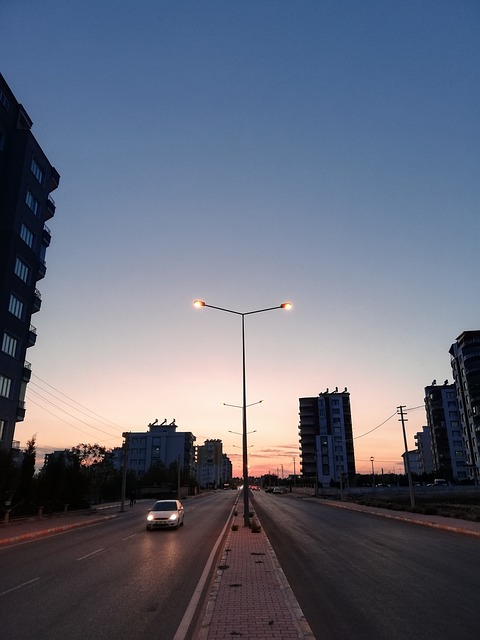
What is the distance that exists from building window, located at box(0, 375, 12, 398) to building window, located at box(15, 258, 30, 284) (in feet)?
32.7

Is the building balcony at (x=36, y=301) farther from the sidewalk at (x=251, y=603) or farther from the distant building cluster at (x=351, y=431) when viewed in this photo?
the distant building cluster at (x=351, y=431)

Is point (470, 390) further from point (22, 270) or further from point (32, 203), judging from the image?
point (32, 203)

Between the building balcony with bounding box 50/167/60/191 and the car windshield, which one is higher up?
the building balcony with bounding box 50/167/60/191

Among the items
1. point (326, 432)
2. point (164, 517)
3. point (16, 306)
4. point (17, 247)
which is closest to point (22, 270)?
point (17, 247)

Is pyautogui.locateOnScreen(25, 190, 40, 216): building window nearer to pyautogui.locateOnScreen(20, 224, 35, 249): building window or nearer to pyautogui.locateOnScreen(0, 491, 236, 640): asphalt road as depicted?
pyautogui.locateOnScreen(20, 224, 35, 249): building window

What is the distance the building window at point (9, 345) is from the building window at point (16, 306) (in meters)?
2.41

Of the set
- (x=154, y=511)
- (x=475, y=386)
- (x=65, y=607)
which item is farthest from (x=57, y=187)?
(x=475, y=386)

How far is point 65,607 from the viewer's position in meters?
8.46

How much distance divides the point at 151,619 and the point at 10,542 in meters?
15.3

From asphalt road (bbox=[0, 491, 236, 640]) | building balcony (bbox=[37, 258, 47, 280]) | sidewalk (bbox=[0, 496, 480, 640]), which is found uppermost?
building balcony (bbox=[37, 258, 47, 280])

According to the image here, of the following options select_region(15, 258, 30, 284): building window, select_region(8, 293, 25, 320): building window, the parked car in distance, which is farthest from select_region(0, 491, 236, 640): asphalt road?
select_region(15, 258, 30, 284): building window

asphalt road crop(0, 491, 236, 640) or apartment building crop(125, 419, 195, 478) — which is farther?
apartment building crop(125, 419, 195, 478)

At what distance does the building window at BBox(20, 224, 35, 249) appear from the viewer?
44969 mm

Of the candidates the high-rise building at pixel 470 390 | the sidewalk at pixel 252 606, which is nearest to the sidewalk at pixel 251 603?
the sidewalk at pixel 252 606
